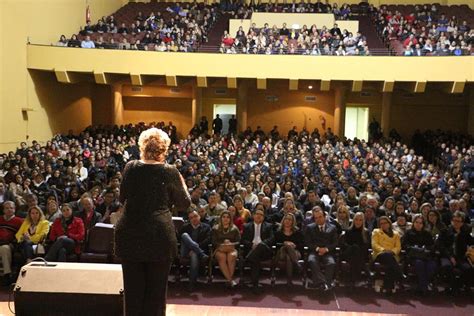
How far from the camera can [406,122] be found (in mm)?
20938

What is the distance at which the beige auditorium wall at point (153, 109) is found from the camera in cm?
2164

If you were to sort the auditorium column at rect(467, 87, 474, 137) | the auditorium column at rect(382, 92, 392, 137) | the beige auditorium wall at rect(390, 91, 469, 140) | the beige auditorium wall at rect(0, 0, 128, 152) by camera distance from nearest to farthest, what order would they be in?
the beige auditorium wall at rect(0, 0, 128, 152)
the auditorium column at rect(467, 87, 474, 137)
the auditorium column at rect(382, 92, 392, 137)
the beige auditorium wall at rect(390, 91, 469, 140)

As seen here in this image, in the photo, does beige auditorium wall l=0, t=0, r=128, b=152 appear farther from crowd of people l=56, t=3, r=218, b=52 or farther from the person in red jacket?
the person in red jacket

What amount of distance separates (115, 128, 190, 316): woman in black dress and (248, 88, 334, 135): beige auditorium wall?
1929 cm

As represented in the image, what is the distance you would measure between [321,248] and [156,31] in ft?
47.4

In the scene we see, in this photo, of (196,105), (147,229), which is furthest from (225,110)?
(147,229)

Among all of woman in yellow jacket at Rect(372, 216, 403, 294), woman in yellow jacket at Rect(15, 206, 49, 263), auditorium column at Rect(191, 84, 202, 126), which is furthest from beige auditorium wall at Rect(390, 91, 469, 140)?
woman in yellow jacket at Rect(15, 206, 49, 263)

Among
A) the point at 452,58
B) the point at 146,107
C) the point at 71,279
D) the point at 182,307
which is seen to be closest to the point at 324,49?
the point at 452,58

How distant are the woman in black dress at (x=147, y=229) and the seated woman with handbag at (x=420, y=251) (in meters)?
4.27

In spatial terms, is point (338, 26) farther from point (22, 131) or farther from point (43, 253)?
point (43, 253)

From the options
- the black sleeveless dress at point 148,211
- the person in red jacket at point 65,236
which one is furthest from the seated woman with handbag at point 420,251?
the black sleeveless dress at point 148,211

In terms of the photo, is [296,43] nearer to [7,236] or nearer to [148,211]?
[7,236]

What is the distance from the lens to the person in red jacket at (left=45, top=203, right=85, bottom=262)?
19.9ft

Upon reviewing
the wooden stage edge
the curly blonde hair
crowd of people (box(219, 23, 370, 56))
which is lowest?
the wooden stage edge
